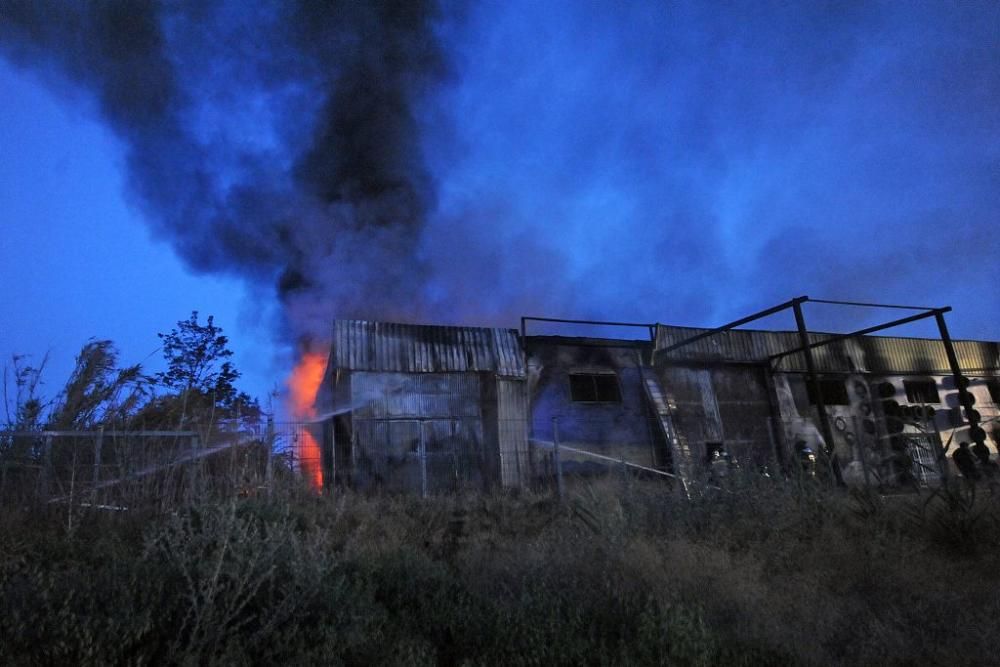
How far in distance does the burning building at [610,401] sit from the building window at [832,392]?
5 centimetres

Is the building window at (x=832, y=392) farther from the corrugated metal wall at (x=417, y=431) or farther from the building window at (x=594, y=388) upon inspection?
the corrugated metal wall at (x=417, y=431)

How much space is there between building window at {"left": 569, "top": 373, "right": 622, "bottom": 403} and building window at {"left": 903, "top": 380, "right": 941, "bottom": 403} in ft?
42.1

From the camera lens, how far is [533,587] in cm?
530

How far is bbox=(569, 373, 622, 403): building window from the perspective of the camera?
18844mm

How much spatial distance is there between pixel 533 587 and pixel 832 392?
20.9 metres

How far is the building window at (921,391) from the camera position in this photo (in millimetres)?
23203

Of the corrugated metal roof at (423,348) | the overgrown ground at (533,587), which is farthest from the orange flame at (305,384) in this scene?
the overgrown ground at (533,587)

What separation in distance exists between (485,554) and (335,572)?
2052mm

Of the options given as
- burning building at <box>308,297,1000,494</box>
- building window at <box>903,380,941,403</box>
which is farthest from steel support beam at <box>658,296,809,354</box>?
building window at <box>903,380,941,403</box>

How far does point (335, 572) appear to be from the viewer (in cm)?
577

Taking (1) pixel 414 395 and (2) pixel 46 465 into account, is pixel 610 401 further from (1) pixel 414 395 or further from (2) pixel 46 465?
(2) pixel 46 465

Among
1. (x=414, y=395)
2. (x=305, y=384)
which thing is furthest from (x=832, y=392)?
(x=305, y=384)

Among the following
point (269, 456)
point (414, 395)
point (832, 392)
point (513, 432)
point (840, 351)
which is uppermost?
point (840, 351)

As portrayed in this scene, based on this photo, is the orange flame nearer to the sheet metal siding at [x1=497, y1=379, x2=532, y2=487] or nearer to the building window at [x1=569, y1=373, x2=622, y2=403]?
the sheet metal siding at [x1=497, y1=379, x2=532, y2=487]
